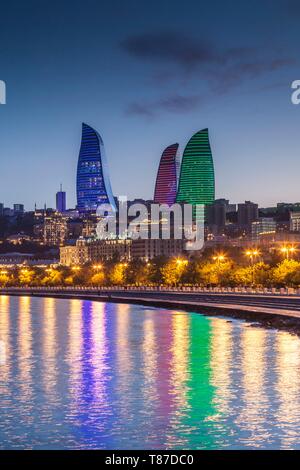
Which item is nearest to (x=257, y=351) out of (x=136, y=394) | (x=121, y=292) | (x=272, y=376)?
(x=272, y=376)

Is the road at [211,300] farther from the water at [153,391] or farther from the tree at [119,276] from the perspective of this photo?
the tree at [119,276]

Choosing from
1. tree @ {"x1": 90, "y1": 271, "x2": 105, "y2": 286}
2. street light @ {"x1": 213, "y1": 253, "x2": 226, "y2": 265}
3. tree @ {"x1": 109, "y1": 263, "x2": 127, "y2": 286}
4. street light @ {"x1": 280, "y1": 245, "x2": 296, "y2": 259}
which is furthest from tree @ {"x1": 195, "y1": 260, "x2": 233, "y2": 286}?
tree @ {"x1": 90, "y1": 271, "x2": 105, "y2": 286}

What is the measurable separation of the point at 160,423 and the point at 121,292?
103 meters

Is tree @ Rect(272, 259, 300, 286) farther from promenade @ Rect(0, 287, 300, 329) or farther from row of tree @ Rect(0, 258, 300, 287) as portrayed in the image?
promenade @ Rect(0, 287, 300, 329)

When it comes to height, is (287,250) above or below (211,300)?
above

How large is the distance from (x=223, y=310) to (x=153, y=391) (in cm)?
4622

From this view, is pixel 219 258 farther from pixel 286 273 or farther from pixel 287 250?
pixel 286 273

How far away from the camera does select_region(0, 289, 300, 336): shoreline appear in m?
57.1

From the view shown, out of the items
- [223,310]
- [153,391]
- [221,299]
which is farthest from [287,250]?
[153,391]

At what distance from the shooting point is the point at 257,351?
1705 inches

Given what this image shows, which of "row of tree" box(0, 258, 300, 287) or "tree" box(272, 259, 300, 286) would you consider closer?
"tree" box(272, 259, 300, 286)

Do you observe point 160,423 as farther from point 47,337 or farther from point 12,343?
point 47,337

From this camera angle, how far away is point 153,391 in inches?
1224

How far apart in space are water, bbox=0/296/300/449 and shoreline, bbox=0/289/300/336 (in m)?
2.63
